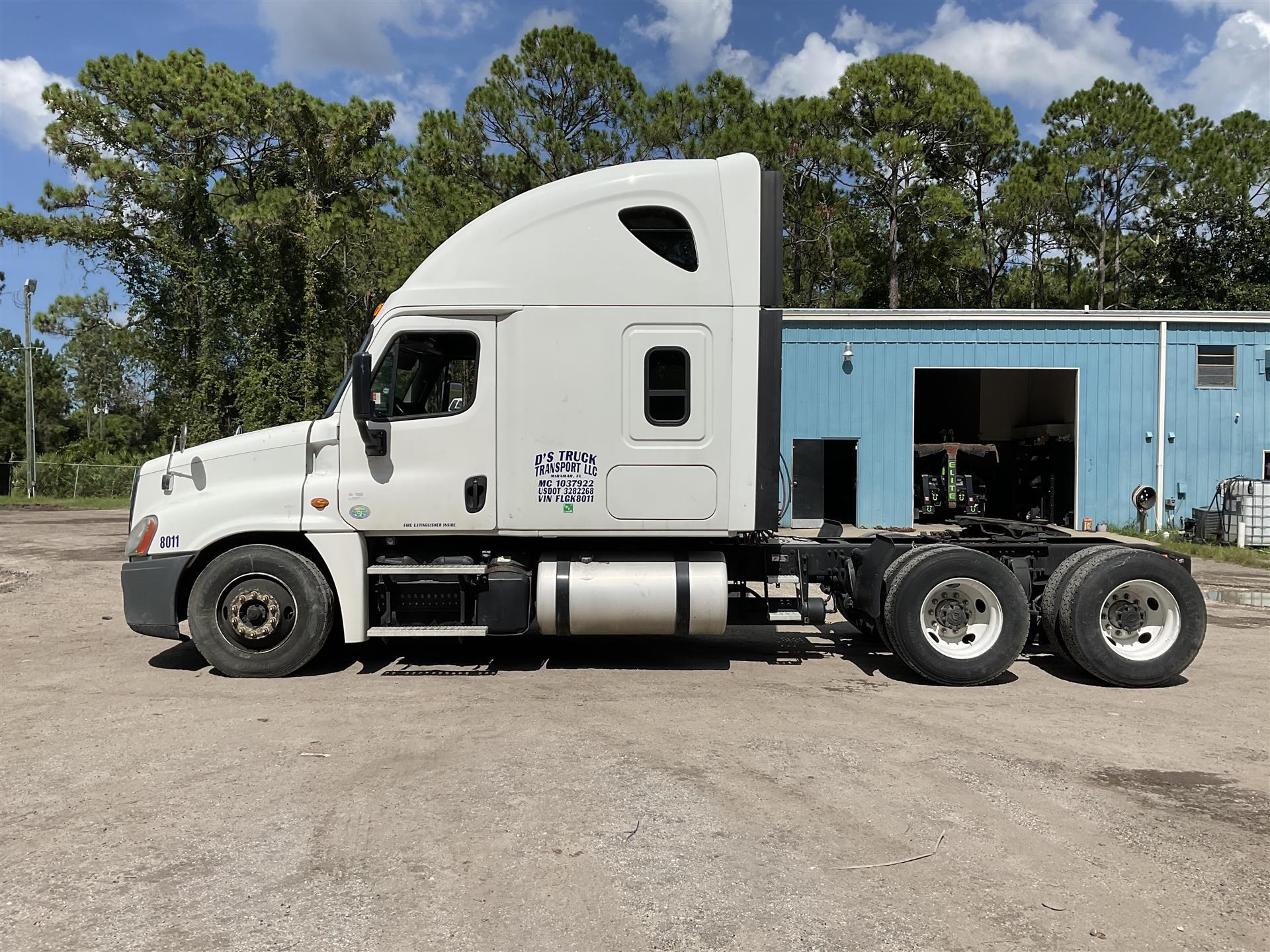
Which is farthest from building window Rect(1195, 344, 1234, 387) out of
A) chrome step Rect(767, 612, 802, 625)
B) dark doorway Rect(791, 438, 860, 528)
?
chrome step Rect(767, 612, 802, 625)

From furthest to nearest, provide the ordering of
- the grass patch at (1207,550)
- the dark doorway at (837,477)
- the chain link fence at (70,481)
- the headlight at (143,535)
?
the chain link fence at (70,481) < the dark doorway at (837,477) < the grass patch at (1207,550) < the headlight at (143,535)

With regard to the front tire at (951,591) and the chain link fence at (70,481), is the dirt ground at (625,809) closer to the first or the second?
the front tire at (951,591)

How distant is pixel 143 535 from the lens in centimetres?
696

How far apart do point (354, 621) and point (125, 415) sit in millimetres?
83415

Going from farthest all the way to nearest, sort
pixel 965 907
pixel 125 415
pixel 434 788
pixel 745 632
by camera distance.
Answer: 1. pixel 125 415
2. pixel 745 632
3. pixel 434 788
4. pixel 965 907

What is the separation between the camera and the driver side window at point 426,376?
6746 mm

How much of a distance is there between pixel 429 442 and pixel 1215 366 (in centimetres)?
1959

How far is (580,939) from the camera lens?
10.7 feet

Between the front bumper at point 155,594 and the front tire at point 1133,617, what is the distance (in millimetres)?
6924

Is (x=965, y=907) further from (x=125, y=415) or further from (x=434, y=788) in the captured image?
(x=125, y=415)

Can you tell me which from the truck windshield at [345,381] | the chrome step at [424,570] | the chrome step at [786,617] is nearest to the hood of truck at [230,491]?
the truck windshield at [345,381]

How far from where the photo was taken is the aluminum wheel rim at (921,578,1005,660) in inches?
268

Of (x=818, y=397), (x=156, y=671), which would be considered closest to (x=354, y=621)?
(x=156, y=671)

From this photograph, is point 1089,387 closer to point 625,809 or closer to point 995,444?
point 995,444
